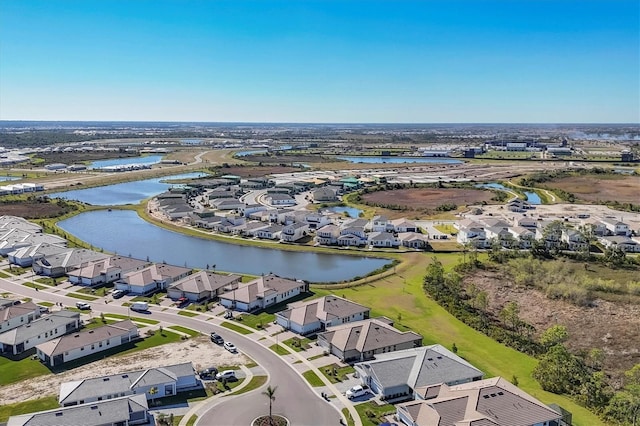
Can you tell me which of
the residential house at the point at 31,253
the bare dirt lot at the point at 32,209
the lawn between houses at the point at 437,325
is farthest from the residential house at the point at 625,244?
the bare dirt lot at the point at 32,209

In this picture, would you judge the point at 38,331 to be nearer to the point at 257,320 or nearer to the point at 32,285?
the point at 32,285

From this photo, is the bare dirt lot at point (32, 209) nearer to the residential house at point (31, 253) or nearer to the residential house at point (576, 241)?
the residential house at point (31, 253)

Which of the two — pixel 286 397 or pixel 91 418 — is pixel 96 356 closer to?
pixel 91 418

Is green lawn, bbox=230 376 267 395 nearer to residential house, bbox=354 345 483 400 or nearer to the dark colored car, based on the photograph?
the dark colored car

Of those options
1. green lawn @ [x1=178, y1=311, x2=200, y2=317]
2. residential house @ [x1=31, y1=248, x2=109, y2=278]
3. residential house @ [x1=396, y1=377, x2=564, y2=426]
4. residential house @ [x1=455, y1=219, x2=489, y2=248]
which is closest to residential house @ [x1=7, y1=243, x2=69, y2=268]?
residential house @ [x1=31, y1=248, x2=109, y2=278]

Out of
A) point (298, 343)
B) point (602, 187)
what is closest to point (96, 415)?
point (298, 343)

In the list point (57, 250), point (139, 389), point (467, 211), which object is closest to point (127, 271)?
point (57, 250)
